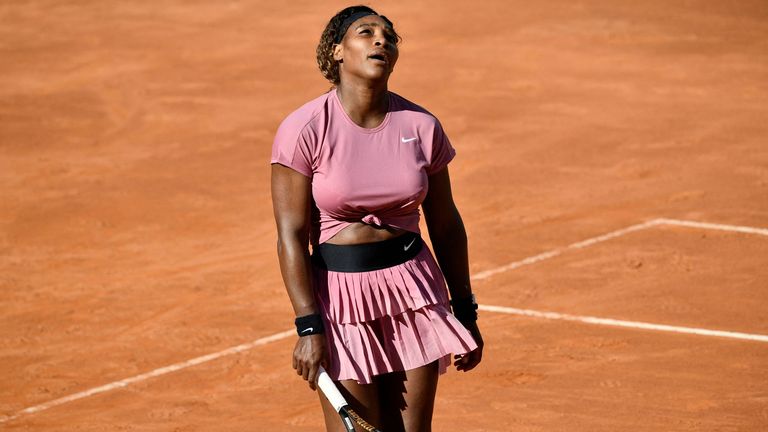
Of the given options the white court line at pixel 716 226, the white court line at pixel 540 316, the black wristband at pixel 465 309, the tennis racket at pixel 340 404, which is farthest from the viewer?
the white court line at pixel 716 226

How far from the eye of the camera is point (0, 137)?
1591 cm

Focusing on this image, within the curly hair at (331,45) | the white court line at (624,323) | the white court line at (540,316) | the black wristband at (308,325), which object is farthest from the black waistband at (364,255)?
the white court line at (624,323)

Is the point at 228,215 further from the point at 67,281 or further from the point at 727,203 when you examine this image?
the point at 727,203

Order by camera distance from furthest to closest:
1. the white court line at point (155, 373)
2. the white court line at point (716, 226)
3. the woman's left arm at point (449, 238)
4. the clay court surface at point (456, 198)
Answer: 1. the white court line at point (716, 226)
2. the clay court surface at point (456, 198)
3. the white court line at point (155, 373)
4. the woman's left arm at point (449, 238)

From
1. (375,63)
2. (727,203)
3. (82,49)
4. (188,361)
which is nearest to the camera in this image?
(375,63)

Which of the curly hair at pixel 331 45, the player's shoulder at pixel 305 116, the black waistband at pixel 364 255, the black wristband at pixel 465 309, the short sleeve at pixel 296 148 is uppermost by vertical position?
the curly hair at pixel 331 45

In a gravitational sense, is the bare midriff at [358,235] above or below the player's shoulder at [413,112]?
below

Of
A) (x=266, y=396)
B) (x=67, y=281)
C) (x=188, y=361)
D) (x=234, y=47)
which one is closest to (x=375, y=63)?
(x=266, y=396)

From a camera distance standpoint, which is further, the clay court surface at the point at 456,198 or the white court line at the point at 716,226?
the white court line at the point at 716,226

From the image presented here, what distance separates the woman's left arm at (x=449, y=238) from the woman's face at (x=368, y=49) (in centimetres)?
49

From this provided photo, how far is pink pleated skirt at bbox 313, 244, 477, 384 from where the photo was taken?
16.1ft

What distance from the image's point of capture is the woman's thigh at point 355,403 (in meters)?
4.89

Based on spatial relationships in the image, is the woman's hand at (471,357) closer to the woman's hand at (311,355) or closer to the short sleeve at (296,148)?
the woman's hand at (311,355)

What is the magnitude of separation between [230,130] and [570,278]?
21.8ft
